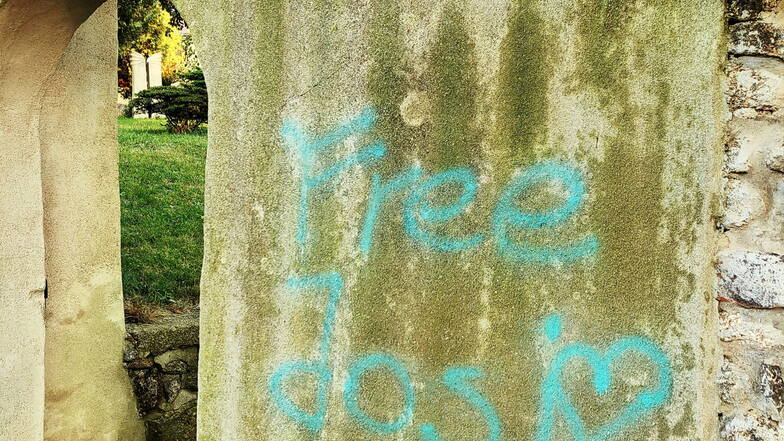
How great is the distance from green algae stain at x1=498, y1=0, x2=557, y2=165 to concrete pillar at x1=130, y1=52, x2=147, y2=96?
18363 millimetres

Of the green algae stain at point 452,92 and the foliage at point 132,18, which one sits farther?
the foliage at point 132,18

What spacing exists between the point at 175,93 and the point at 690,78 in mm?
12345

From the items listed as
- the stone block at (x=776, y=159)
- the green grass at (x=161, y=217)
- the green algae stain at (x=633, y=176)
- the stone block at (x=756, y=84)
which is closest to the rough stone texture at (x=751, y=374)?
the green algae stain at (x=633, y=176)

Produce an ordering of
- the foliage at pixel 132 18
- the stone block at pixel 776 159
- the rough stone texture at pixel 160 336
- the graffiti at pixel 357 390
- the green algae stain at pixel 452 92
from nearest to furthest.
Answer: the stone block at pixel 776 159
the green algae stain at pixel 452 92
the graffiti at pixel 357 390
the rough stone texture at pixel 160 336
the foliage at pixel 132 18

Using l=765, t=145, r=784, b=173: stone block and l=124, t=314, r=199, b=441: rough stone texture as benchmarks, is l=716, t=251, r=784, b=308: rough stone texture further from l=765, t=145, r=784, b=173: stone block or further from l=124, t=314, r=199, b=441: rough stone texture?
l=124, t=314, r=199, b=441: rough stone texture

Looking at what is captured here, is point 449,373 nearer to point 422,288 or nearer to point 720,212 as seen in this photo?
point 422,288

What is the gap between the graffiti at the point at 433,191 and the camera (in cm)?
227

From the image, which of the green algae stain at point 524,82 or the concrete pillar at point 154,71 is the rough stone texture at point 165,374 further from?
the concrete pillar at point 154,71

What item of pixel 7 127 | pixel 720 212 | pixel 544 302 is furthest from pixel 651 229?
pixel 7 127

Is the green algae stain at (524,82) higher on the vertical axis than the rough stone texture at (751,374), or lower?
higher

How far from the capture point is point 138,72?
63.3 ft

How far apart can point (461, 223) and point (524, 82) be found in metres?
0.48

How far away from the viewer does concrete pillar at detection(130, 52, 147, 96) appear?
19094 millimetres

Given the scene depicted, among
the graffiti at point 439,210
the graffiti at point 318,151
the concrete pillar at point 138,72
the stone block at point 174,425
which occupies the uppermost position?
the concrete pillar at point 138,72
